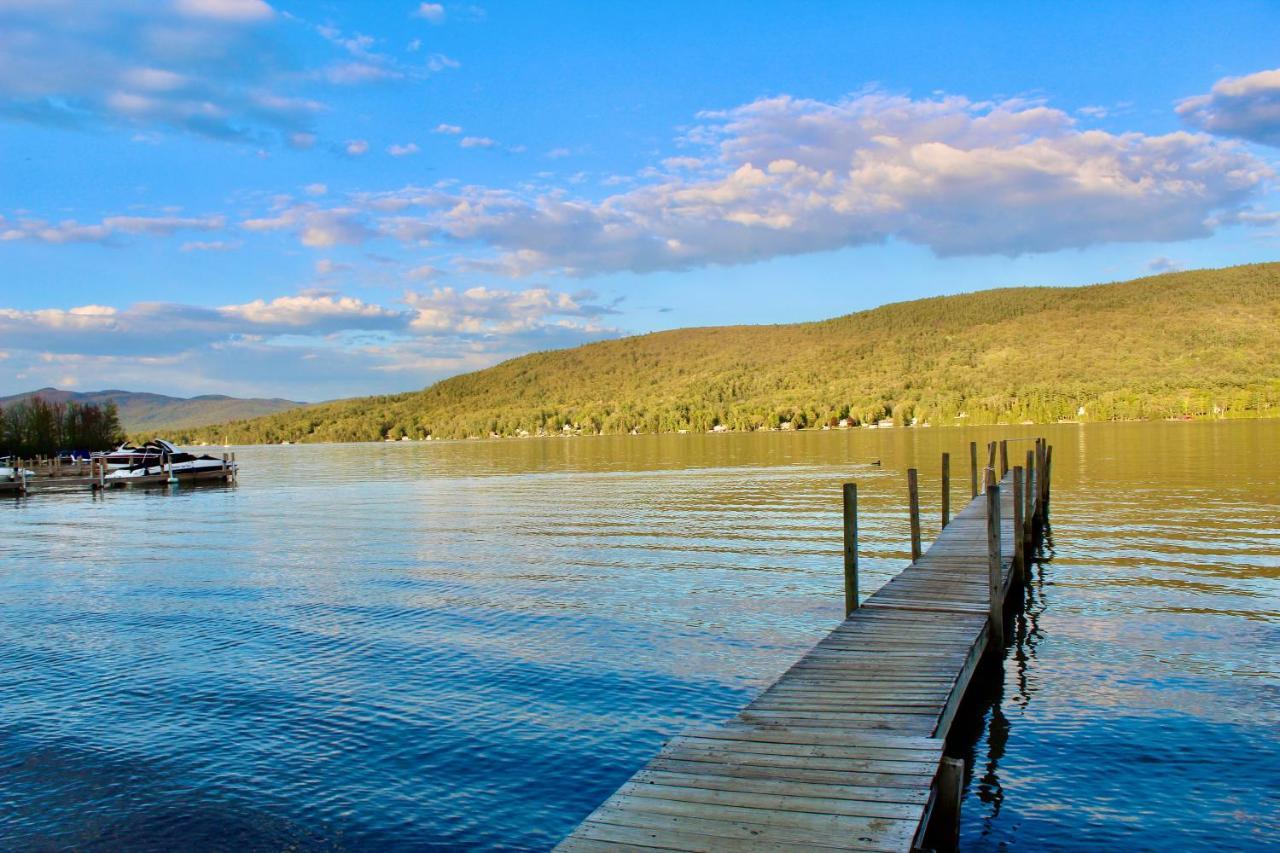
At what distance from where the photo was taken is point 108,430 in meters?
136

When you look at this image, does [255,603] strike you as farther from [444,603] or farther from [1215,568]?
[1215,568]

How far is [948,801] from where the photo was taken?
7938 millimetres

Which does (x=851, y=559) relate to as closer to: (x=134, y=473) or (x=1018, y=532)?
(x=1018, y=532)

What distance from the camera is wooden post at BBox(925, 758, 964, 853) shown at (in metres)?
7.92

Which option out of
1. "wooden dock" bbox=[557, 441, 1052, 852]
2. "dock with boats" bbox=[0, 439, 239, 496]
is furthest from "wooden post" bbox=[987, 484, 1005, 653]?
"dock with boats" bbox=[0, 439, 239, 496]

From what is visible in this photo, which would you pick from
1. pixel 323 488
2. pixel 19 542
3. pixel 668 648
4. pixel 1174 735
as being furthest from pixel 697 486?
pixel 1174 735

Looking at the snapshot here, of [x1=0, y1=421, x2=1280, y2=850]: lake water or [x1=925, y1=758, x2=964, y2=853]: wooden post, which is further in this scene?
[x1=0, y1=421, x2=1280, y2=850]: lake water

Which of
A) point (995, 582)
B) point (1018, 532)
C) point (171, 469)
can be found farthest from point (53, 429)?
point (995, 582)

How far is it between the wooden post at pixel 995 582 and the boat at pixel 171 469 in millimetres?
73775

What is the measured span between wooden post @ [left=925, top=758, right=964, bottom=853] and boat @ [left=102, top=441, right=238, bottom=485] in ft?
254

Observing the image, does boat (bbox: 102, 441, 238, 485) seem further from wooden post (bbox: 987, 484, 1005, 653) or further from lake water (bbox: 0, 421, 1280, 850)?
wooden post (bbox: 987, 484, 1005, 653)

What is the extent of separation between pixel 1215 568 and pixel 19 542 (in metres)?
42.1

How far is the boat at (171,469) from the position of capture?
72375 millimetres

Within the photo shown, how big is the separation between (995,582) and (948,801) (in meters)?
7.38
